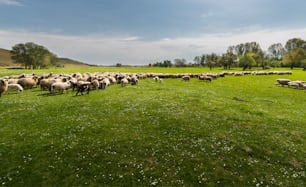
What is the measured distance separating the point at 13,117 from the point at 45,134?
19.0 feet

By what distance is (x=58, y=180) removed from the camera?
1103 centimetres

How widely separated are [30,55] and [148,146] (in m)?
134

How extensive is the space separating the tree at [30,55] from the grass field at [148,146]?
4694 inches

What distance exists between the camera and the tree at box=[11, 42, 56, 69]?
129 m

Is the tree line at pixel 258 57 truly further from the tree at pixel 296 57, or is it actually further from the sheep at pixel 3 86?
the sheep at pixel 3 86

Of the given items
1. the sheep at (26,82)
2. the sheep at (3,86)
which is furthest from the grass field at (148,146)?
the sheep at (26,82)

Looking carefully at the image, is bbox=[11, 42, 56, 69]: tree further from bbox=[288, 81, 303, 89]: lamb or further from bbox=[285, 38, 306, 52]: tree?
bbox=[285, 38, 306, 52]: tree

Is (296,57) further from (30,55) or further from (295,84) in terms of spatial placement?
(30,55)

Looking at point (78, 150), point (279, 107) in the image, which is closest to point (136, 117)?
point (78, 150)

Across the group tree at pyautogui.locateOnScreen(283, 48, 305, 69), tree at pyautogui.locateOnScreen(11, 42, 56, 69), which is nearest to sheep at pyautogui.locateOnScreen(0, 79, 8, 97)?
tree at pyautogui.locateOnScreen(11, 42, 56, 69)

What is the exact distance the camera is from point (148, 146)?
47.3 feet

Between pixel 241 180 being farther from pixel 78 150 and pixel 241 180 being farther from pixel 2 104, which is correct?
pixel 2 104

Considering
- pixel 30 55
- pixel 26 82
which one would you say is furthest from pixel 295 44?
pixel 26 82

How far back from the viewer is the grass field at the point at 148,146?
11.5 meters
